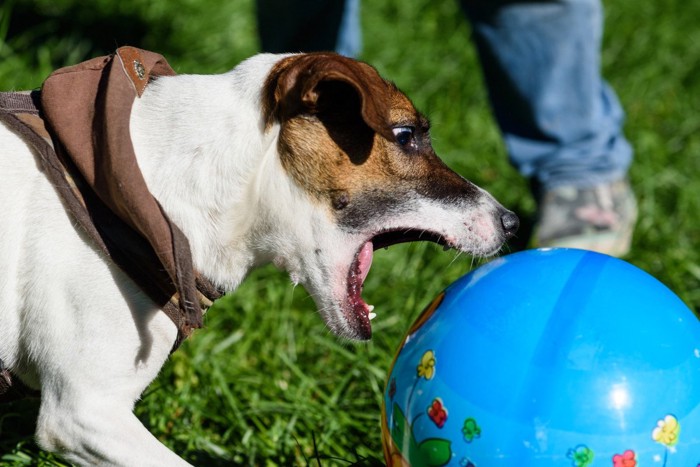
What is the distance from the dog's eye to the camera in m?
2.47

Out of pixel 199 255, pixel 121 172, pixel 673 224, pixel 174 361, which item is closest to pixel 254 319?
pixel 174 361

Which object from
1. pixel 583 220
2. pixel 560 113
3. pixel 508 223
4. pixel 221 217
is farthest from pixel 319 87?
pixel 583 220

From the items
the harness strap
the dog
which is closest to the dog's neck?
the dog

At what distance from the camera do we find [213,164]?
7.68 feet

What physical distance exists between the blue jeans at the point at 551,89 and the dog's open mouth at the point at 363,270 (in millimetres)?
1713

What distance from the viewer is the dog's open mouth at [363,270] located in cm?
246

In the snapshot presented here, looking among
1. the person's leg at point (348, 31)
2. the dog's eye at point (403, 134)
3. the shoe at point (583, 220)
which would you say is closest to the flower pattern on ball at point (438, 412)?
the dog's eye at point (403, 134)

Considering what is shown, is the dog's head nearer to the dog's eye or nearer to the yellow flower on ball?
the dog's eye

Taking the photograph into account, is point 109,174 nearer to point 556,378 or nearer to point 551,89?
point 556,378

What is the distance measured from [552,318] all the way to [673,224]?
2.64m

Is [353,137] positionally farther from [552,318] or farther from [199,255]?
[552,318]

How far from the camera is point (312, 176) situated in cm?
237

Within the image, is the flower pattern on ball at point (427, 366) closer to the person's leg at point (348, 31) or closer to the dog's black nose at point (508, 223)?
the dog's black nose at point (508, 223)

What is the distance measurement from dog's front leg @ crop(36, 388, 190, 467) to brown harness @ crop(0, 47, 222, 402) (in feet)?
0.58
